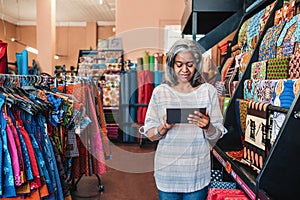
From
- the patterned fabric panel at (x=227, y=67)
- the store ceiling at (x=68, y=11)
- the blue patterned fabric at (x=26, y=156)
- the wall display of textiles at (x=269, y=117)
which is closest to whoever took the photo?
the wall display of textiles at (x=269, y=117)

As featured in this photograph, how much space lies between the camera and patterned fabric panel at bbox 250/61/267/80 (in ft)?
4.58

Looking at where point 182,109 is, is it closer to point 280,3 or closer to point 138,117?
point 280,3

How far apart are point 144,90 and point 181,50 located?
4053 mm

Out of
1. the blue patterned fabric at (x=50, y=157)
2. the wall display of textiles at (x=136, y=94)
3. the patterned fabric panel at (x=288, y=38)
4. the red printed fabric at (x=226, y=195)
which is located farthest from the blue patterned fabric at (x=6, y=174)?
the wall display of textiles at (x=136, y=94)

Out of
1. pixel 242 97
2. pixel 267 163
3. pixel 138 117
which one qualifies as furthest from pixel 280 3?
pixel 138 117

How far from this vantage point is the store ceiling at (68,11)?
31.9 ft

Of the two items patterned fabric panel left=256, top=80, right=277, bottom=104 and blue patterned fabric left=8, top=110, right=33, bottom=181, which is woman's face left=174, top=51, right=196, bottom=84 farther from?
blue patterned fabric left=8, top=110, right=33, bottom=181

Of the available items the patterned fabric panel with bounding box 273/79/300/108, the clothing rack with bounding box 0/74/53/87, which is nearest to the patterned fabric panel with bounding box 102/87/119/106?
the clothing rack with bounding box 0/74/53/87

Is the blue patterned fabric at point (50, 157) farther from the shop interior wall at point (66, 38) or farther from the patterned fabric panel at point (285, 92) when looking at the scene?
the shop interior wall at point (66, 38)

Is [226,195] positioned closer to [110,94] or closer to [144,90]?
[144,90]

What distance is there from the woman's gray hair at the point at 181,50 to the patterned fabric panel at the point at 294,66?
39 cm

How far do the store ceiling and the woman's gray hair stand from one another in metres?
8.65

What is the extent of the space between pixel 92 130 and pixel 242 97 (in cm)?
164

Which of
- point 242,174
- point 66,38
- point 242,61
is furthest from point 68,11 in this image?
point 242,174
